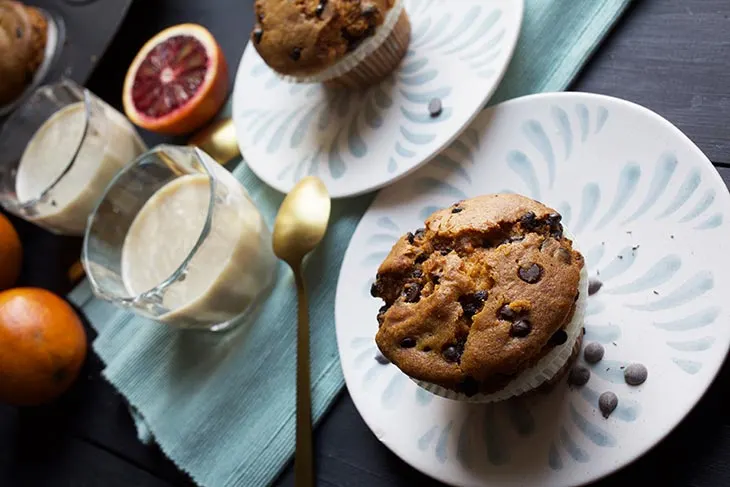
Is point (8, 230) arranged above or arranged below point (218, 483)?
above

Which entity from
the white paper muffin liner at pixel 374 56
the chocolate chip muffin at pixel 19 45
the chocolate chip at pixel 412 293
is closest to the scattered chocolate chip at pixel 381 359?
the chocolate chip at pixel 412 293

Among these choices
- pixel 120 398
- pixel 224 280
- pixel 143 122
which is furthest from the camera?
pixel 143 122

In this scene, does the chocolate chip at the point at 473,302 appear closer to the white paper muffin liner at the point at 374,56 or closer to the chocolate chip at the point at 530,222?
the chocolate chip at the point at 530,222

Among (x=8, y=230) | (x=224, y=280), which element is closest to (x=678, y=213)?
(x=224, y=280)

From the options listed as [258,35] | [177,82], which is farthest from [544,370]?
[177,82]

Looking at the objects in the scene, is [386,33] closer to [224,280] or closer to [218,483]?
[224,280]

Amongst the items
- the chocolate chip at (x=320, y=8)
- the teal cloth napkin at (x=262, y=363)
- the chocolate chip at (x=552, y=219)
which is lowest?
the teal cloth napkin at (x=262, y=363)

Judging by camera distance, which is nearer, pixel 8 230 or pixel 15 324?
pixel 15 324
